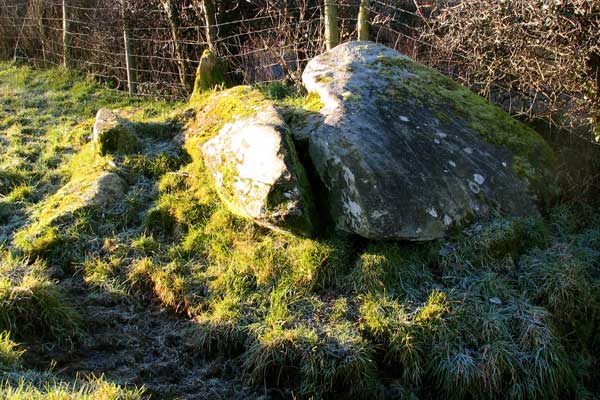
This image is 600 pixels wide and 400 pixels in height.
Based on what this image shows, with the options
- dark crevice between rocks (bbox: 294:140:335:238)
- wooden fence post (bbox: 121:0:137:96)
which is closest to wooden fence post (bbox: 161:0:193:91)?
wooden fence post (bbox: 121:0:137:96)

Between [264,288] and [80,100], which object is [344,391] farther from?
[80,100]

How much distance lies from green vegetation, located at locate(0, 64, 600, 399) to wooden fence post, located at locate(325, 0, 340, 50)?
227 centimetres

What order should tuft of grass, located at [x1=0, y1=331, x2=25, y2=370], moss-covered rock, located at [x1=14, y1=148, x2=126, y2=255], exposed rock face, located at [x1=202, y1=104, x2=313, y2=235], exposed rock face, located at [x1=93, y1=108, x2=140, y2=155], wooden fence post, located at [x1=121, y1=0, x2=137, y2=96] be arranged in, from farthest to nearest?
wooden fence post, located at [x1=121, y1=0, x2=137, y2=96] → exposed rock face, located at [x1=93, y1=108, x2=140, y2=155] → moss-covered rock, located at [x1=14, y1=148, x2=126, y2=255] → exposed rock face, located at [x1=202, y1=104, x2=313, y2=235] → tuft of grass, located at [x1=0, y1=331, x2=25, y2=370]

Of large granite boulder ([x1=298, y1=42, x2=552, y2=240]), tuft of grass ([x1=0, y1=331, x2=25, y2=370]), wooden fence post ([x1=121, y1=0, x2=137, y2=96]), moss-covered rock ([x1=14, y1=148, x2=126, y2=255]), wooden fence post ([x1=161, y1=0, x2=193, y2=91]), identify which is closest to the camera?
tuft of grass ([x1=0, y1=331, x2=25, y2=370])

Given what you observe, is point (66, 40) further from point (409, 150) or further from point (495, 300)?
point (495, 300)

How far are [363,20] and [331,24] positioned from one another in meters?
0.45

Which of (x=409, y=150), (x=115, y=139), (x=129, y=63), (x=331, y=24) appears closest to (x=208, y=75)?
(x=115, y=139)

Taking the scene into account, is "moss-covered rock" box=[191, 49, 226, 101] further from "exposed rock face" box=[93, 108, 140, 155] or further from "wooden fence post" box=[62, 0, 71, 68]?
"wooden fence post" box=[62, 0, 71, 68]

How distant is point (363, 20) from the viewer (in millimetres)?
7848

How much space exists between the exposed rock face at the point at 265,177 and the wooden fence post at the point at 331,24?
2.94 m

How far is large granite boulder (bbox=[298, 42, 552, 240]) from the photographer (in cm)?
490

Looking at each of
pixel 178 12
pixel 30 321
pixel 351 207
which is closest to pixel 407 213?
pixel 351 207

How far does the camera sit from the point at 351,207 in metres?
4.87

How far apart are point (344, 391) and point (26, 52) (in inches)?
426
